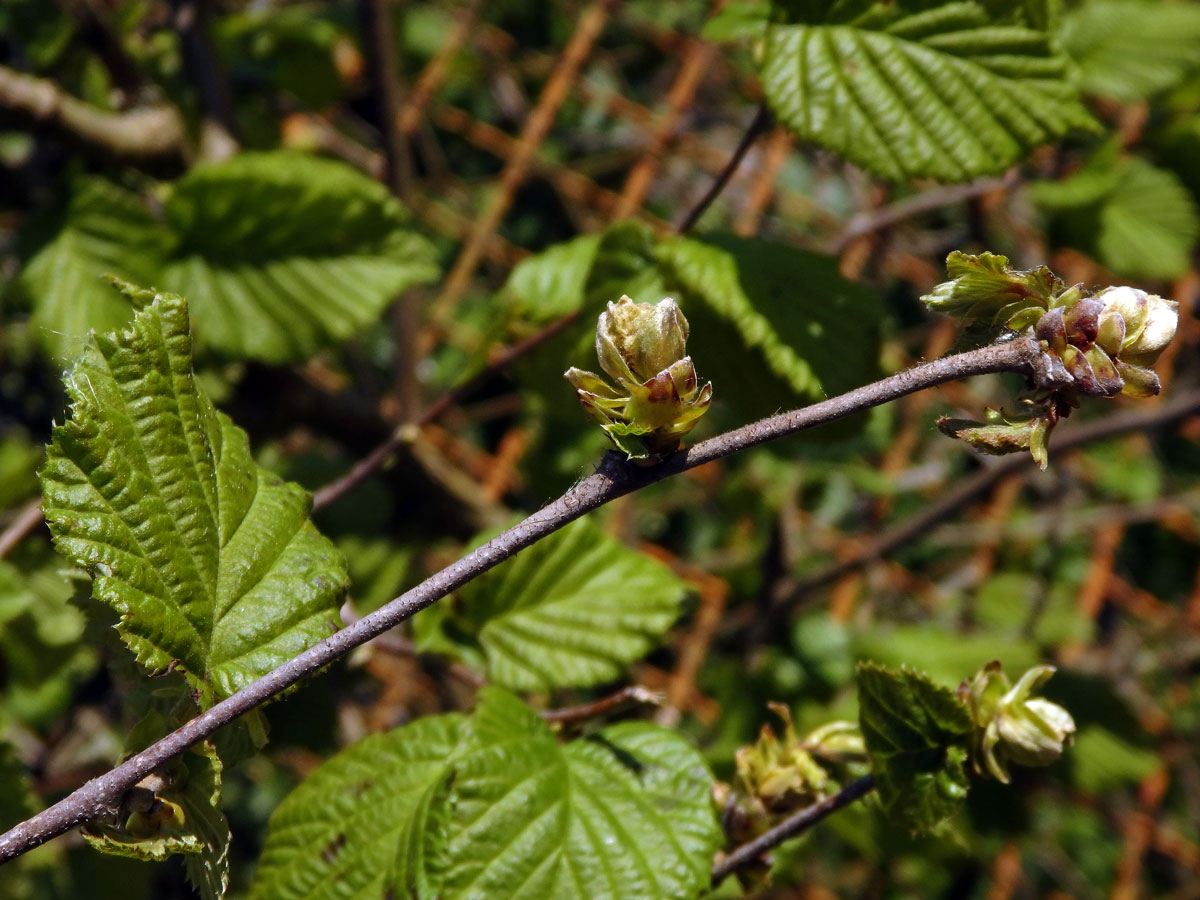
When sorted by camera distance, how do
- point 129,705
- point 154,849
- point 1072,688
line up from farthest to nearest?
point 1072,688
point 129,705
point 154,849

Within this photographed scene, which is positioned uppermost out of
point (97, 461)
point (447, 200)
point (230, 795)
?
point (97, 461)

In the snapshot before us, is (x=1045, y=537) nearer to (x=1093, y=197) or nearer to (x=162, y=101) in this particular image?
(x=1093, y=197)

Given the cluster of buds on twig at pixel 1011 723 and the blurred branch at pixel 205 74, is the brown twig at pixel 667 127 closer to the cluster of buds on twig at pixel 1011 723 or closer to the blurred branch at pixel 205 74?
the blurred branch at pixel 205 74

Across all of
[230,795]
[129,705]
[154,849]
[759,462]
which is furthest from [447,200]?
[154,849]

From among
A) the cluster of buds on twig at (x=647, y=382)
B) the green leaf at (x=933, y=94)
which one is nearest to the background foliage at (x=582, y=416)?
the green leaf at (x=933, y=94)

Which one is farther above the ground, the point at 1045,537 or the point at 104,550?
the point at 104,550

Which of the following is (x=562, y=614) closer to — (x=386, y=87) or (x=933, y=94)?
(x=933, y=94)
